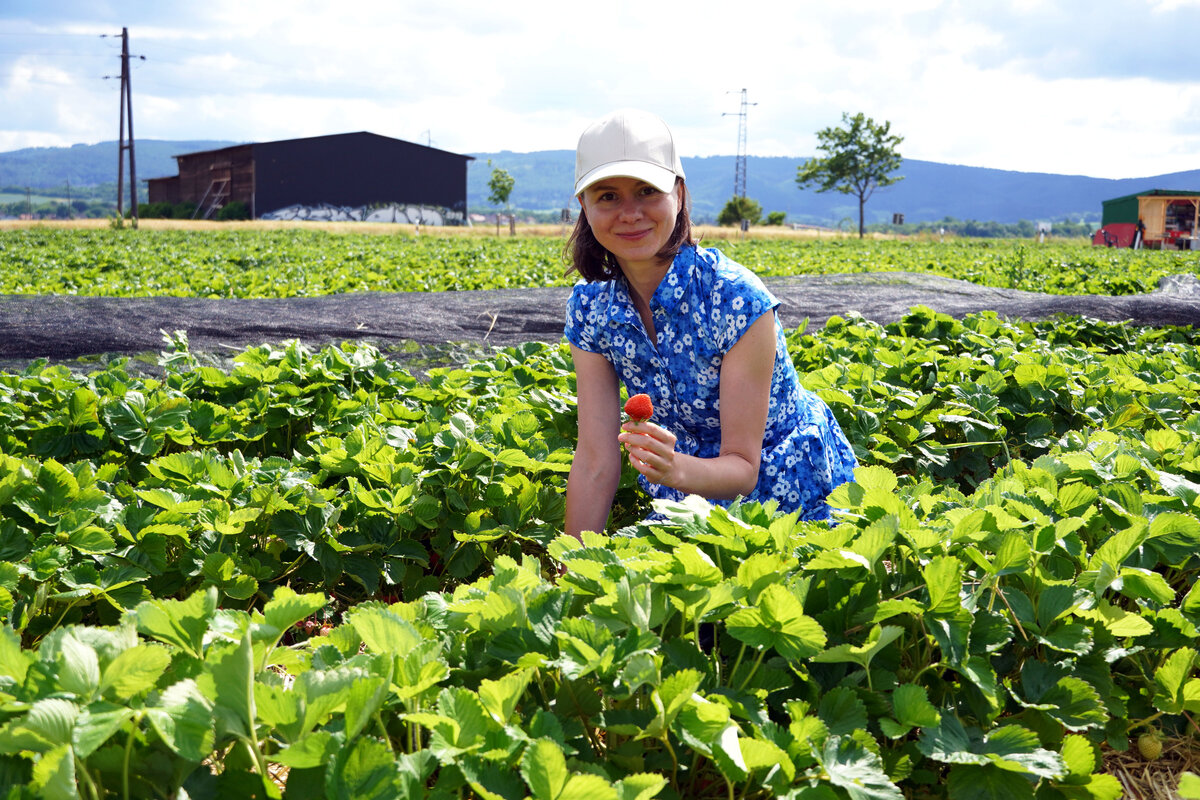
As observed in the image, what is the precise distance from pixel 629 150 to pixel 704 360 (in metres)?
0.63

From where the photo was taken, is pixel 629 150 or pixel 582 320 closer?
pixel 629 150

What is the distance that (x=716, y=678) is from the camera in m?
1.33

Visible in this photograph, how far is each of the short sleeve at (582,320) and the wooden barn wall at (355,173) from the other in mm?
47986

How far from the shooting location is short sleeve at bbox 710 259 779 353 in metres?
2.34

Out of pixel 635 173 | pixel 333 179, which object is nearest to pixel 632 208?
pixel 635 173

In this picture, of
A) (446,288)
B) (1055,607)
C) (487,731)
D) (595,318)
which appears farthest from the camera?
(446,288)

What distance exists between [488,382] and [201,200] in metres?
51.8

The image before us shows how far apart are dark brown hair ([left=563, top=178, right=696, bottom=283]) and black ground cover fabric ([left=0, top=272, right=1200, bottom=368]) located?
4177 millimetres

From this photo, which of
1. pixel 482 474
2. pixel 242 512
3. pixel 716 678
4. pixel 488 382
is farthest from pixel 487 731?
pixel 488 382

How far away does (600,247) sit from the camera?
A: 2.57m

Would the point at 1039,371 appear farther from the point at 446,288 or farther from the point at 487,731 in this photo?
the point at 446,288

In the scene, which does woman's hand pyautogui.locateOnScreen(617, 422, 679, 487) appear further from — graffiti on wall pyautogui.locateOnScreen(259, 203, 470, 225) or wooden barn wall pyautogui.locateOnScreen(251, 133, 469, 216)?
wooden barn wall pyautogui.locateOnScreen(251, 133, 469, 216)

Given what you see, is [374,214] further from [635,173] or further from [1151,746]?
[1151,746]

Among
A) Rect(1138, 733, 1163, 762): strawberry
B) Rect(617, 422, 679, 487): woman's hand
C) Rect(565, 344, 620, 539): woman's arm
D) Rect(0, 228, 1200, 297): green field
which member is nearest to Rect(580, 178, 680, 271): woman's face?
Rect(565, 344, 620, 539): woman's arm
